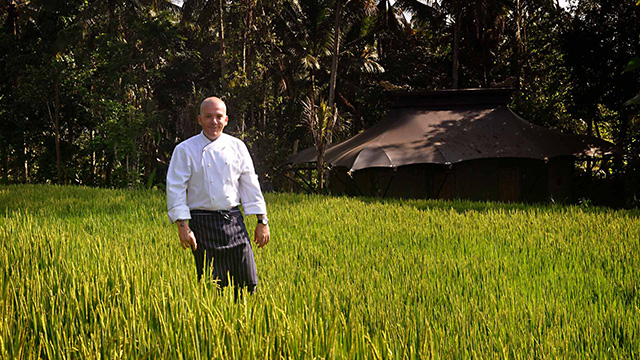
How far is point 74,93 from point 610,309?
2509 cm

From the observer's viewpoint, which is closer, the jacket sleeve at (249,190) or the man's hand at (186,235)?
the man's hand at (186,235)

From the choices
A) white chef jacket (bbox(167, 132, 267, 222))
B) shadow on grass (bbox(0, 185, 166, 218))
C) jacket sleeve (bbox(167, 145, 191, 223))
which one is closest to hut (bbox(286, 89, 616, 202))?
shadow on grass (bbox(0, 185, 166, 218))

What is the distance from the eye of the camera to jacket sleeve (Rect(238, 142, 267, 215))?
4.31 m

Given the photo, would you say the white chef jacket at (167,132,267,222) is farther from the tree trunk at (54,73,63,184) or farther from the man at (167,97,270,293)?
the tree trunk at (54,73,63,184)

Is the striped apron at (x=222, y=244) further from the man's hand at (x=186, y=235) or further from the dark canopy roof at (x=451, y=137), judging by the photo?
the dark canopy roof at (x=451, y=137)

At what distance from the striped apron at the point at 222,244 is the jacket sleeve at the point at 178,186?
0.72ft

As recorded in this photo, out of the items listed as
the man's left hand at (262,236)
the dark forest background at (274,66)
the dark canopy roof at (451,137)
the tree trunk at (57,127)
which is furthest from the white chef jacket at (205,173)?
the tree trunk at (57,127)

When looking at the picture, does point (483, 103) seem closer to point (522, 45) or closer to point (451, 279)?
point (522, 45)

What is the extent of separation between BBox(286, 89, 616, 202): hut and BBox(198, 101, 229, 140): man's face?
1320 cm

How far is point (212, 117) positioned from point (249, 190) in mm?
644

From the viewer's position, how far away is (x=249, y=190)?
4.36 metres

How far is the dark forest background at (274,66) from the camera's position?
21.1m

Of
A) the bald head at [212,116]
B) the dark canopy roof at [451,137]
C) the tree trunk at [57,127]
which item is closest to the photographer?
the bald head at [212,116]

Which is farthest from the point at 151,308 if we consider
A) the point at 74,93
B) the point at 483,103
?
the point at 74,93
